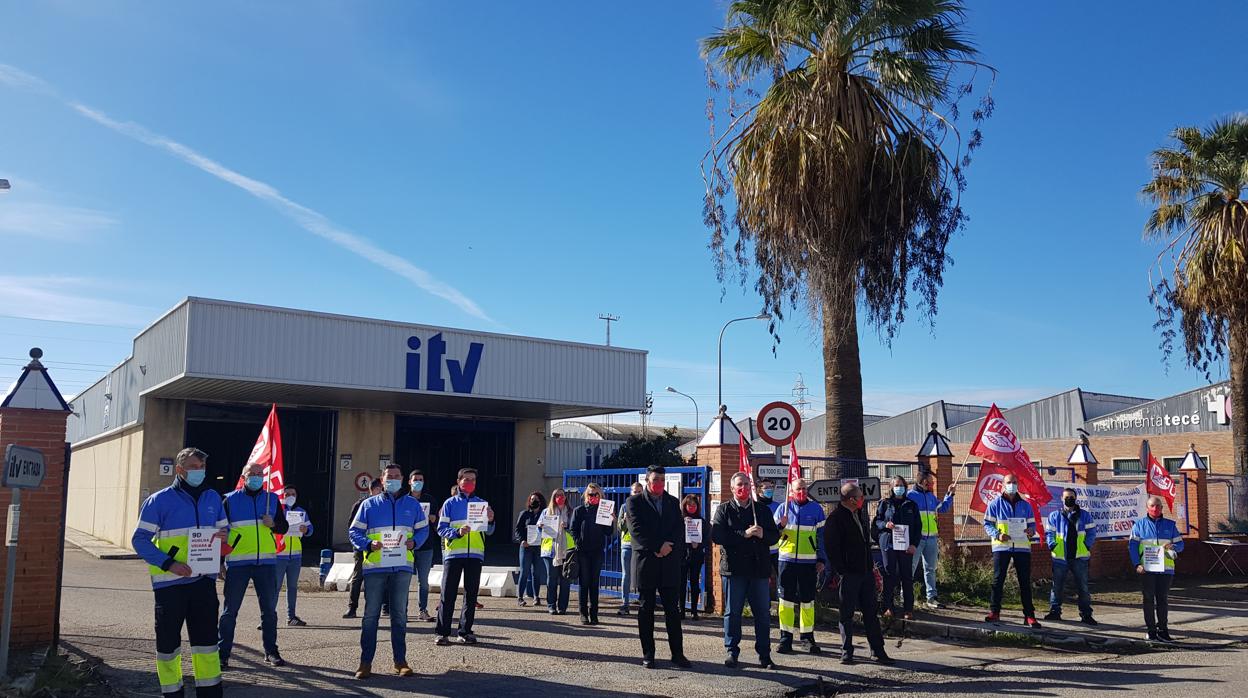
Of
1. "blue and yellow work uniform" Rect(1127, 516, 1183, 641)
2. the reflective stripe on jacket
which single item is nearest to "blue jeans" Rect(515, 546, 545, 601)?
the reflective stripe on jacket

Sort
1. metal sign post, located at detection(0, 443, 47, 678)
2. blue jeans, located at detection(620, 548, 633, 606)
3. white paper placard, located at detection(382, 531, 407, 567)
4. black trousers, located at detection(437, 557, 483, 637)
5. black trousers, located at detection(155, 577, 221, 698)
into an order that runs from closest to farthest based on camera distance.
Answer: black trousers, located at detection(155, 577, 221, 698) → metal sign post, located at detection(0, 443, 47, 678) → white paper placard, located at detection(382, 531, 407, 567) → black trousers, located at detection(437, 557, 483, 637) → blue jeans, located at detection(620, 548, 633, 606)

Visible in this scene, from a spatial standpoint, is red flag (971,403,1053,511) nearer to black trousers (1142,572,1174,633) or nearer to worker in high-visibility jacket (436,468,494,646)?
black trousers (1142,572,1174,633)

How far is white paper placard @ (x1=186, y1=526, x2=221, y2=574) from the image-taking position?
7164 millimetres

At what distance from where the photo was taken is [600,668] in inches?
378

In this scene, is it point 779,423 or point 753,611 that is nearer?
point 753,611

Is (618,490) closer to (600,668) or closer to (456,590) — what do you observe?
(456,590)

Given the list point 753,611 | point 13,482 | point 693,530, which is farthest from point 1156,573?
point 13,482

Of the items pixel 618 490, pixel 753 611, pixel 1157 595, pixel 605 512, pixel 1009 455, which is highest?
pixel 1009 455

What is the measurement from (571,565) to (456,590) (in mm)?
2668

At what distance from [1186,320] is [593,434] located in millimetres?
48027

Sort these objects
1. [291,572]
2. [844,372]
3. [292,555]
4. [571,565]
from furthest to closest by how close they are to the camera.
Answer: [844,372]
[571,565]
[291,572]
[292,555]

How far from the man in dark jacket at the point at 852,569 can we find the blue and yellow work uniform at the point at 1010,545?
3540 millimetres

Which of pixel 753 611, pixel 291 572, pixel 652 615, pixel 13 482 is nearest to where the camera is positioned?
pixel 13 482

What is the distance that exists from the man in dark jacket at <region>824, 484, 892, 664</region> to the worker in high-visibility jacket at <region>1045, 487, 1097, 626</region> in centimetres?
468
